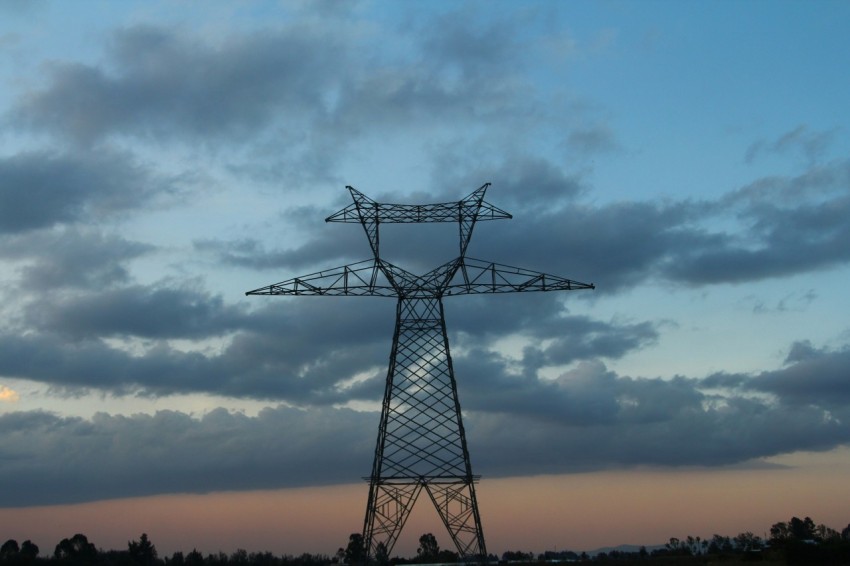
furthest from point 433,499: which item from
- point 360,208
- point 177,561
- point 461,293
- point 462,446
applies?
point 177,561

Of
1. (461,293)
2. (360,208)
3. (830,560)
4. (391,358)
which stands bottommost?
(830,560)

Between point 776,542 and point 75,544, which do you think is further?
point 75,544

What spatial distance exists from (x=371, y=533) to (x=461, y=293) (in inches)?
570

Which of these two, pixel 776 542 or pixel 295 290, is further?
pixel 776 542

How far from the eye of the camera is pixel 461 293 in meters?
60.1

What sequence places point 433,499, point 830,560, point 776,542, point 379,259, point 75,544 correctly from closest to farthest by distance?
point 433,499 → point 379,259 → point 830,560 → point 776,542 → point 75,544

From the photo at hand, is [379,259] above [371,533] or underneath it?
above

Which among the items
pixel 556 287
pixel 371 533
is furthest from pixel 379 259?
pixel 371 533

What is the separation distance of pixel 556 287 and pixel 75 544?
142 meters

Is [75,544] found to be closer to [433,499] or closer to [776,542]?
[776,542]

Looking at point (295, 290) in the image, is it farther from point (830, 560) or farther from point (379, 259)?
point (830, 560)

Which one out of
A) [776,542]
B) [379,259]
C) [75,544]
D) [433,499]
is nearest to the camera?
[433,499]

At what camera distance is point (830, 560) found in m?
71.9

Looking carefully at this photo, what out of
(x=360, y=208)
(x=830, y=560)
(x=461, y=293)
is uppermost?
(x=360, y=208)
